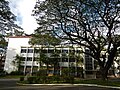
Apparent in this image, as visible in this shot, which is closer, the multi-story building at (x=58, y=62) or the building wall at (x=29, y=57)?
the multi-story building at (x=58, y=62)

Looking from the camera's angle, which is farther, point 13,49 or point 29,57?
point 13,49

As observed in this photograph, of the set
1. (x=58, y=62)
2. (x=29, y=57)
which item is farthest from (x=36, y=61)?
(x=58, y=62)

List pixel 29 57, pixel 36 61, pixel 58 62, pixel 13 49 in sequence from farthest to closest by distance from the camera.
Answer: pixel 13 49 → pixel 29 57 → pixel 36 61 → pixel 58 62

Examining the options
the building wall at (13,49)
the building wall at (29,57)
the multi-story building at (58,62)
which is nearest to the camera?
the multi-story building at (58,62)

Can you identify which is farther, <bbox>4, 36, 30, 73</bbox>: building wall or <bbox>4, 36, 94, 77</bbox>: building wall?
<bbox>4, 36, 30, 73</bbox>: building wall

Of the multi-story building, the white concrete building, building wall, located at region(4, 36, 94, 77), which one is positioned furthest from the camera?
building wall, located at region(4, 36, 94, 77)

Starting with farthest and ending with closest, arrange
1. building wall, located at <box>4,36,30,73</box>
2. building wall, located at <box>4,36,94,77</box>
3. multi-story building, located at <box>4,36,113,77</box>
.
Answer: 1. building wall, located at <box>4,36,30,73</box>
2. building wall, located at <box>4,36,94,77</box>
3. multi-story building, located at <box>4,36,113,77</box>

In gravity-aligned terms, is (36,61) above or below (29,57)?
below

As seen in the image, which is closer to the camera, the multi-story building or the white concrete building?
the multi-story building

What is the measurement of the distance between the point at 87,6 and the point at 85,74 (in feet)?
150

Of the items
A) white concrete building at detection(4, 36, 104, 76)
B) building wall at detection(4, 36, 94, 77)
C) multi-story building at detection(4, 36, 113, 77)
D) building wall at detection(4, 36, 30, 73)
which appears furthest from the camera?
building wall at detection(4, 36, 30, 73)

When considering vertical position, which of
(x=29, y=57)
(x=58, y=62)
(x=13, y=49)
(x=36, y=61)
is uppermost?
(x=13, y=49)

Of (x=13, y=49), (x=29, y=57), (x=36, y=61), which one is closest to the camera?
(x=36, y=61)

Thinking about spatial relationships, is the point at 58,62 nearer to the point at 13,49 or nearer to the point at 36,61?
the point at 36,61
